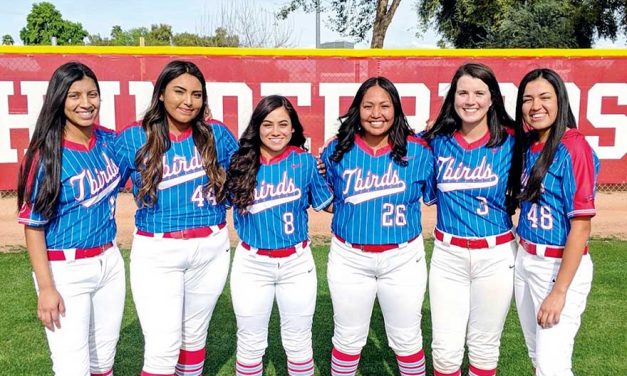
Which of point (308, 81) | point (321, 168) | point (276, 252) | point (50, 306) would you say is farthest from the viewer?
point (308, 81)

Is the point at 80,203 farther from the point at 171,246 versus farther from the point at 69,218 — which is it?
the point at 171,246

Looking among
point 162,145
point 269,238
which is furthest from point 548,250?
point 162,145

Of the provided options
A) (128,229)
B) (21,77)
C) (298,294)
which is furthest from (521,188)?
(21,77)

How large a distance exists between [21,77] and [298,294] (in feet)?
21.5

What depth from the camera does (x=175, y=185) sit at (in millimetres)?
2705

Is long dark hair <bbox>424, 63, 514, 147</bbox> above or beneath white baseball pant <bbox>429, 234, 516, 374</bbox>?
above

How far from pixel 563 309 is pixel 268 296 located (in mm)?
1406

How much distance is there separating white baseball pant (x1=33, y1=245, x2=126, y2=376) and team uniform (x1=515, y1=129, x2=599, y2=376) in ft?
6.44

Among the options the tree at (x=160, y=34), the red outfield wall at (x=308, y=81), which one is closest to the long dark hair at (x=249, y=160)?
the red outfield wall at (x=308, y=81)

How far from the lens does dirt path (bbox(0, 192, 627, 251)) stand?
682 centimetres

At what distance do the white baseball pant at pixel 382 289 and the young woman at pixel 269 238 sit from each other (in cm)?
17

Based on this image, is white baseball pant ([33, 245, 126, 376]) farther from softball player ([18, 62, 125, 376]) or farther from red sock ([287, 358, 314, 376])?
red sock ([287, 358, 314, 376])

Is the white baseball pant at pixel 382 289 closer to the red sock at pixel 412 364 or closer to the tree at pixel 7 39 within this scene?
the red sock at pixel 412 364

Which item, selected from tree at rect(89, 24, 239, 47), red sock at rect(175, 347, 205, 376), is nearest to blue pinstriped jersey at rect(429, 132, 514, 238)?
red sock at rect(175, 347, 205, 376)
